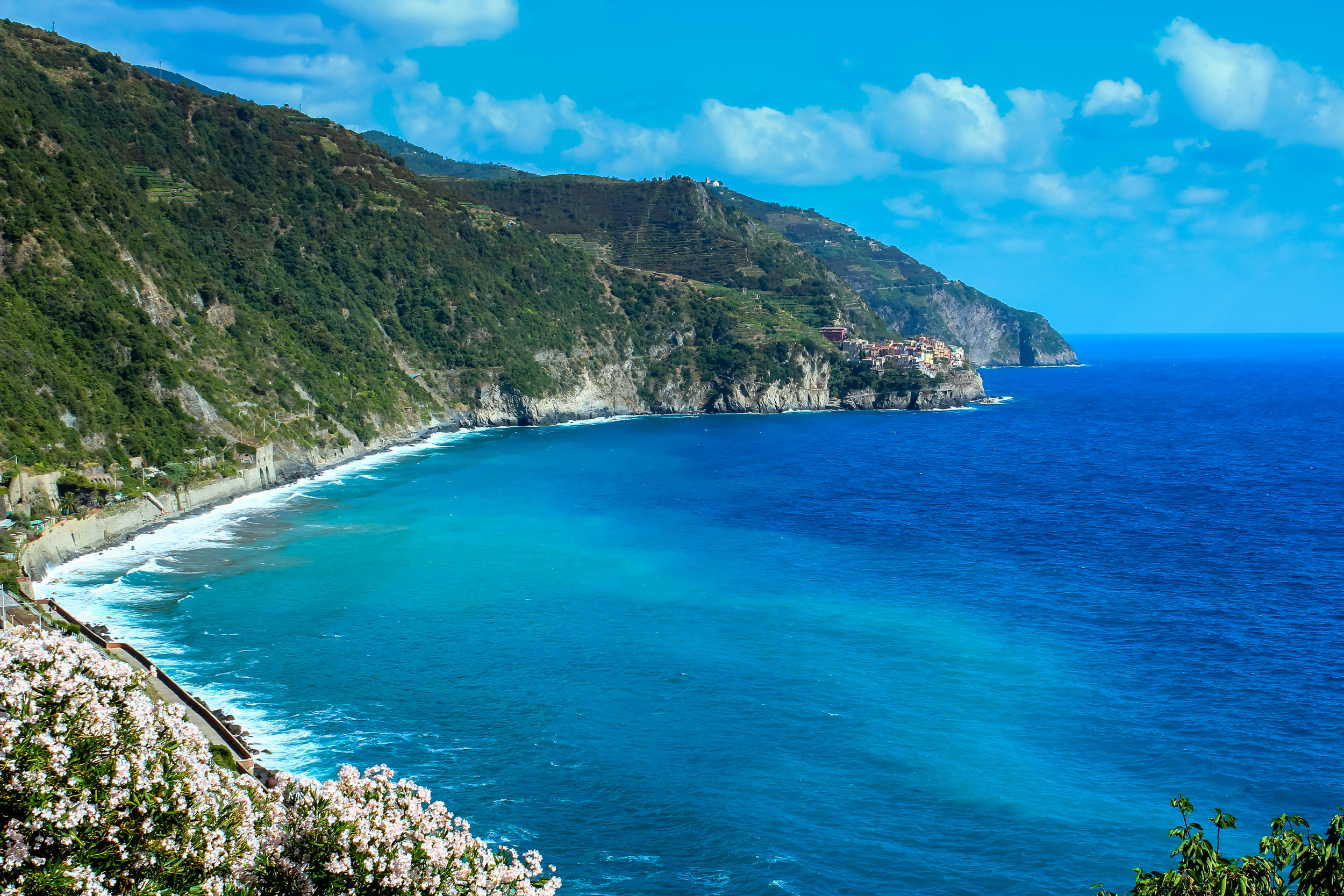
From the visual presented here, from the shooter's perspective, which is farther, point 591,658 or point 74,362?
point 74,362

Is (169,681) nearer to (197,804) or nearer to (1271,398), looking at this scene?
(197,804)

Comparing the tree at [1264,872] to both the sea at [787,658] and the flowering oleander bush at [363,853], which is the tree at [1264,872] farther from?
the sea at [787,658]

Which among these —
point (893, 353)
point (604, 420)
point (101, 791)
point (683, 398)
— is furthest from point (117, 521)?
point (893, 353)

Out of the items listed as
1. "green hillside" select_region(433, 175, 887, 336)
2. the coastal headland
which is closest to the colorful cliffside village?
the coastal headland

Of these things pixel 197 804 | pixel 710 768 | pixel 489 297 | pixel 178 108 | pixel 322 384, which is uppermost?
pixel 178 108

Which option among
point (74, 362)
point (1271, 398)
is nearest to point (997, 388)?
point (1271, 398)

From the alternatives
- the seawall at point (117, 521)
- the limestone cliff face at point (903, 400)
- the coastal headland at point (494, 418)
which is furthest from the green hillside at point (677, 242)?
the seawall at point (117, 521)

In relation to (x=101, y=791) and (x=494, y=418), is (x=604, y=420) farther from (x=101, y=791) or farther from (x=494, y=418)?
(x=101, y=791)
